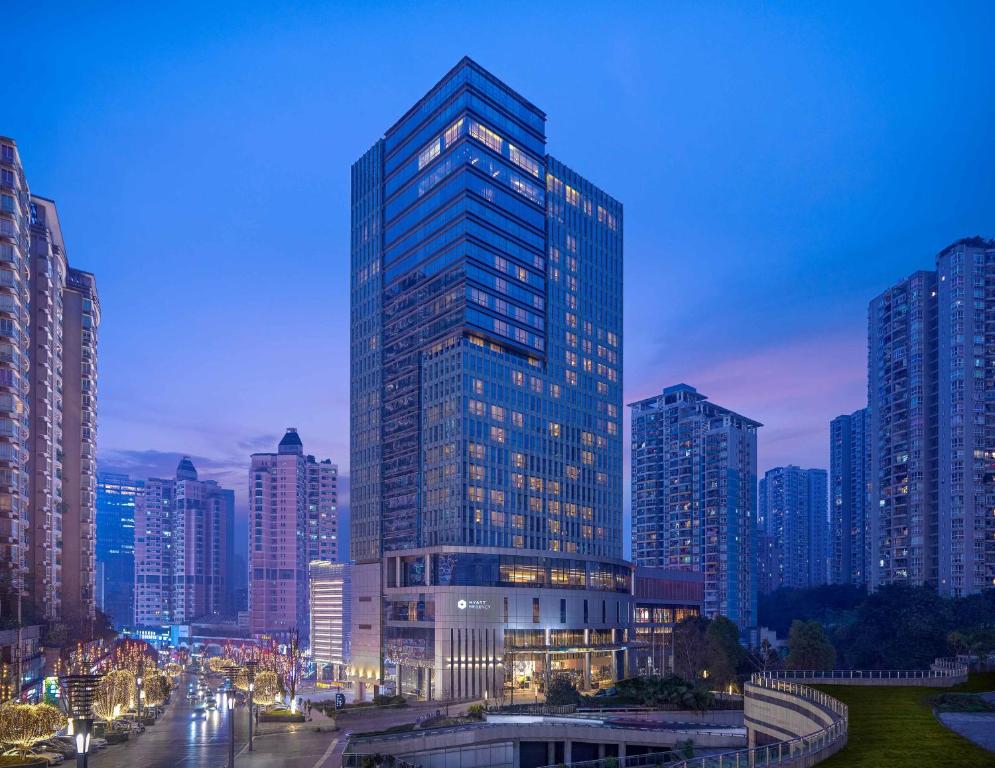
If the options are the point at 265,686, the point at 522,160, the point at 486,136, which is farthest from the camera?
the point at 522,160

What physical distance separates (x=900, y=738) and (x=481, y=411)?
93.4 meters

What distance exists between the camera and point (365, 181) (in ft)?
530

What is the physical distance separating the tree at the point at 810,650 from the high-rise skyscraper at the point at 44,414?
90.8 meters

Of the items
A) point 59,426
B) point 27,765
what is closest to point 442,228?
point 59,426

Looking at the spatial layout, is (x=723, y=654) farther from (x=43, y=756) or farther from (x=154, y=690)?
(x=43, y=756)

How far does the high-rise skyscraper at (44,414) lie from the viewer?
94.2 meters

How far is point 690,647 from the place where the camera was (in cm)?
14525

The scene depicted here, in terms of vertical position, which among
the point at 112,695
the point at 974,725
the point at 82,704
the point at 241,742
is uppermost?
the point at 82,704

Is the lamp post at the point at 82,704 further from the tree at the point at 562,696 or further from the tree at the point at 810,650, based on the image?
the tree at the point at 810,650

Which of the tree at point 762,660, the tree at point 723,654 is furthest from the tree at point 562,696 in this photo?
the tree at point 762,660

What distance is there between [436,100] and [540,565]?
74805 millimetres

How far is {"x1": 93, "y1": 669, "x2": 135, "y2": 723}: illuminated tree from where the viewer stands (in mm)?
74000

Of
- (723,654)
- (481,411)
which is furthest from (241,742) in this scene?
(723,654)

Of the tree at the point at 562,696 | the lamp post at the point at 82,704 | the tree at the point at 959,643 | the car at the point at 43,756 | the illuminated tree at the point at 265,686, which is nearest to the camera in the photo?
the lamp post at the point at 82,704
